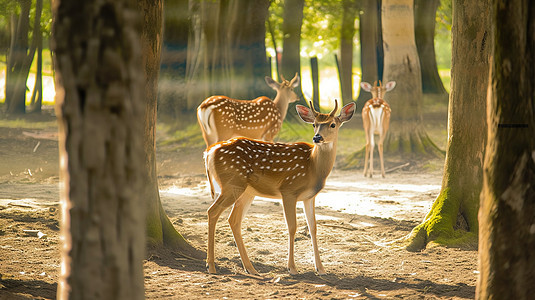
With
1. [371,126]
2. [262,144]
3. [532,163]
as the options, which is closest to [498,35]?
[532,163]

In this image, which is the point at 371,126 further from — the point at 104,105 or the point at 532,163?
the point at 104,105

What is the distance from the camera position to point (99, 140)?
3.12 m

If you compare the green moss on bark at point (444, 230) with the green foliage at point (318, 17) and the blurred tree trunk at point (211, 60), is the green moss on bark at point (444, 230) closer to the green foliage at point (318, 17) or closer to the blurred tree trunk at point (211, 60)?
the blurred tree trunk at point (211, 60)

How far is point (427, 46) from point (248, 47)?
6346mm

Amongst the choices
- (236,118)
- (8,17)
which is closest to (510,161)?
(236,118)

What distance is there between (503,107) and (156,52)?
13.4ft

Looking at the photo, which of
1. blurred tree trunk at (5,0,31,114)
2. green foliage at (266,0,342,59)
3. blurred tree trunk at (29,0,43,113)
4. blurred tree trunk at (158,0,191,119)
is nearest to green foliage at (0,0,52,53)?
blurred tree trunk at (5,0,31,114)

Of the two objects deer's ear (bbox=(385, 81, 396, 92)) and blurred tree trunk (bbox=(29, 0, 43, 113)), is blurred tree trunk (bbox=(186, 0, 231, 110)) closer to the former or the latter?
blurred tree trunk (bbox=(29, 0, 43, 113))

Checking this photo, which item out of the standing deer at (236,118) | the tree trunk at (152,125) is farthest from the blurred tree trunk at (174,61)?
the tree trunk at (152,125)

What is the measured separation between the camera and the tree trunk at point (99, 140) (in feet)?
10.2

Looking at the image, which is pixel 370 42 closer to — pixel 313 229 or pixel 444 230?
pixel 444 230

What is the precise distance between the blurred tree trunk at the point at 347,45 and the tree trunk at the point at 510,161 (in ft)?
70.3

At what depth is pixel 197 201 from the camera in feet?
36.0

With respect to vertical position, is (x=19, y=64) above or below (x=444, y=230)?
above
